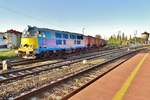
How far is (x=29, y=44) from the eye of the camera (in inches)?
846

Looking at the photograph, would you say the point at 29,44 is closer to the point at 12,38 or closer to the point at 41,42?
the point at 41,42

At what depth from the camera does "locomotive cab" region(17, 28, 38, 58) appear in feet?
69.6

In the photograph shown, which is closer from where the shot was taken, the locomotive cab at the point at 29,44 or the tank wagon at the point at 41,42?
the locomotive cab at the point at 29,44

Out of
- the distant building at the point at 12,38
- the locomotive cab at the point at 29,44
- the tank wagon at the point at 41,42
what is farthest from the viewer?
the distant building at the point at 12,38

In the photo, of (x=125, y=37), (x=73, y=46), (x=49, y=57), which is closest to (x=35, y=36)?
(x=49, y=57)

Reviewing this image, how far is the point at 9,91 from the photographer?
329 inches

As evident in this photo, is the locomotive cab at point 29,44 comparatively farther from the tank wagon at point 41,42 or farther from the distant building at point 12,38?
the distant building at point 12,38

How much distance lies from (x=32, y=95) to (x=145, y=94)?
3.47 m

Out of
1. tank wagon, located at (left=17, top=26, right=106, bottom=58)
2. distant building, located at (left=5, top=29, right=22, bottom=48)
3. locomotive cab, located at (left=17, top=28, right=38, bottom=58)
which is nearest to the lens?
locomotive cab, located at (left=17, top=28, right=38, bottom=58)

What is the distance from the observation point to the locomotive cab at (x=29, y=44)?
21203 millimetres

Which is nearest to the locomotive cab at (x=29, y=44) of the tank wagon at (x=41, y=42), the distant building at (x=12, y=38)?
the tank wagon at (x=41, y=42)

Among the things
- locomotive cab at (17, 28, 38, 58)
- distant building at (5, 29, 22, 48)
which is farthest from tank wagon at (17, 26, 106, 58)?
distant building at (5, 29, 22, 48)

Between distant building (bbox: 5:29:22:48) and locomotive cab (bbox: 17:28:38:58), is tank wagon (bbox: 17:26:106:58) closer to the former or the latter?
locomotive cab (bbox: 17:28:38:58)

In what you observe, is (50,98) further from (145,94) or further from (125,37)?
(125,37)
